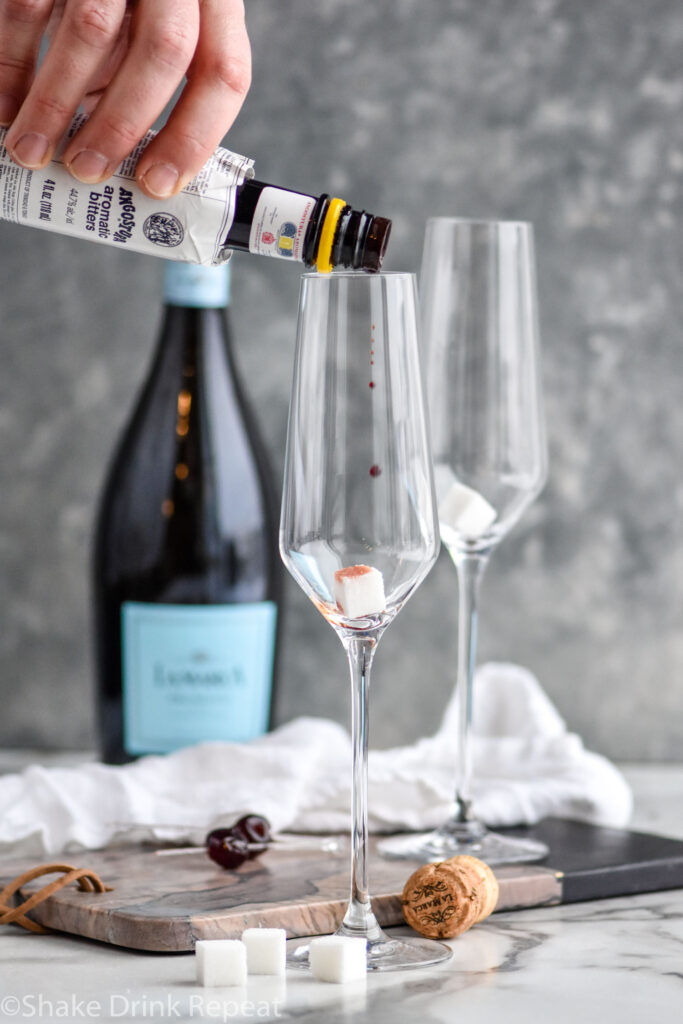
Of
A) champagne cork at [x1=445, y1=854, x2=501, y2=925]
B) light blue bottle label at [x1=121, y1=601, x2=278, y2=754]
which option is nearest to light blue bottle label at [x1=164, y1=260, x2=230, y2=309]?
light blue bottle label at [x1=121, y1=601, x2=278, y2=754]

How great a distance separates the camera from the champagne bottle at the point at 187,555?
1.13m

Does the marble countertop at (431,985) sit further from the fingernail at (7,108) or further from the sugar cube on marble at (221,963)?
the fingernail at (7,108)

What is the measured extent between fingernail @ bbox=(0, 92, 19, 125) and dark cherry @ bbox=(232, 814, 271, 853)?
17.9 inches

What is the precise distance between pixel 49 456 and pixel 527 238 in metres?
0.60

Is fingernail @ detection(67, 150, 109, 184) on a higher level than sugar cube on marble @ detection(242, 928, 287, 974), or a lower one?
higher

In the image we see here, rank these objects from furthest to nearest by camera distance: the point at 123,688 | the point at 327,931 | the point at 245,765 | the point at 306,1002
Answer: the point at 123,688 → the point at 245,765 → the point at 327,931 → the point at 306,1002

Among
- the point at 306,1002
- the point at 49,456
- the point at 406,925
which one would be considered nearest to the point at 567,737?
the point at 406,925

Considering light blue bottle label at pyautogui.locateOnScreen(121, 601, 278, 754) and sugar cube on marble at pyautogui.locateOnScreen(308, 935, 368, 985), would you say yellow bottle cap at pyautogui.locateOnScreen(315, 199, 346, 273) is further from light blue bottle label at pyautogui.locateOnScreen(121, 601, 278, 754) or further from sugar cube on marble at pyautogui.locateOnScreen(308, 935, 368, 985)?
light blue bottle label at pyautogui.locateOnScreen(121, 601, 278, 754)

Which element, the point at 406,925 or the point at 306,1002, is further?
the point at 406,925

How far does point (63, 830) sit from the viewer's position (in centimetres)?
90

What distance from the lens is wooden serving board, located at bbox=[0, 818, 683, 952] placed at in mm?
722

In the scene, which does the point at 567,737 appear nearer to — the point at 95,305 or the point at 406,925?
the point at 406,925

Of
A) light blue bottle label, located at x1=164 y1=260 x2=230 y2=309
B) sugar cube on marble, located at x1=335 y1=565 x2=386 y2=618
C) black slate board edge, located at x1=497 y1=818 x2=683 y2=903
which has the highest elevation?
light blue bottle label, located at x1=164 y1=260 x2=230 y2=309

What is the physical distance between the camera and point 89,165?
2.33ft
